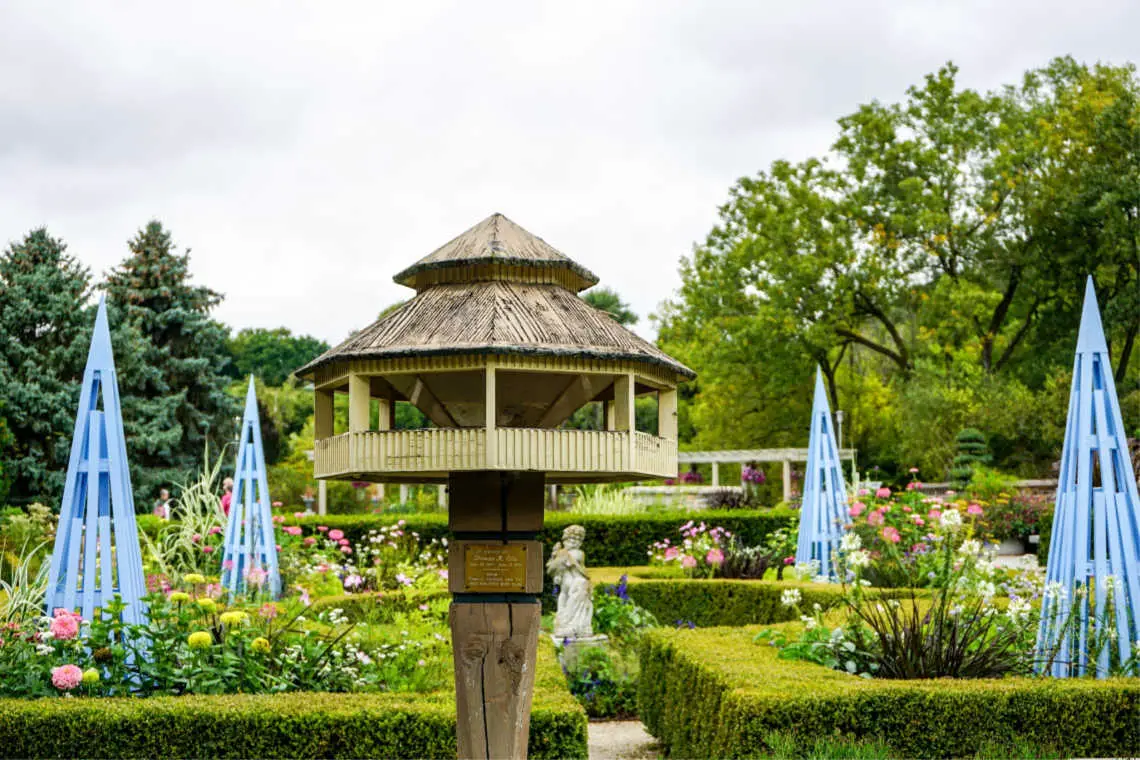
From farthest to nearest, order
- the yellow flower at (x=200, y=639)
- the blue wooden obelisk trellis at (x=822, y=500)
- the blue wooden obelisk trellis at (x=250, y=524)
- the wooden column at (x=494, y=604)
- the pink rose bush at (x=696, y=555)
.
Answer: the pink rose bush at (x=696, y=555), the blue wooden obelisk trellis at (x=822, y=500), the blue wooden obelisk trellis at (x=250, y=524), the yellow flower at (x=200, y=639), the wooden column at (x=494, y=604)

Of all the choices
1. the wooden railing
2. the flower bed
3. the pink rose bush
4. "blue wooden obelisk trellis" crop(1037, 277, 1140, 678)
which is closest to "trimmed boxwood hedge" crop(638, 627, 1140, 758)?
"blue wooden obelisk trellis" crop(1037, 277, 1140, 678)

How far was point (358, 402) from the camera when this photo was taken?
3.51 meters

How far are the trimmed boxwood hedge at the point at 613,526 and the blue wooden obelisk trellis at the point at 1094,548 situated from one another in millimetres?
10370

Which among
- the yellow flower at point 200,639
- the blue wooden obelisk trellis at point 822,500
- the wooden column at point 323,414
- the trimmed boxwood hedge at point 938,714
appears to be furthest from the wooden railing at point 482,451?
the blue wooden obelisk trellis at point 822,500

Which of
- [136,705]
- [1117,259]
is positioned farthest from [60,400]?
[1117,259]

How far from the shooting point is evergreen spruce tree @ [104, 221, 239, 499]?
84.6 ft

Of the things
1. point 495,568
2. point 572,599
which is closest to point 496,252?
point 495,568

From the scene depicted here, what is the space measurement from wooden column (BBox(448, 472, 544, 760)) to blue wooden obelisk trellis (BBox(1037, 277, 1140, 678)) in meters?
4.58

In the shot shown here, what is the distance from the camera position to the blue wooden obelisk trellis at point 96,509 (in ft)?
23.0

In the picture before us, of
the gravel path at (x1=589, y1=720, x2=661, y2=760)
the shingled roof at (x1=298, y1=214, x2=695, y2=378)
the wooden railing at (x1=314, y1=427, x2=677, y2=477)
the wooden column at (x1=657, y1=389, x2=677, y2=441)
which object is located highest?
the shingled roof at (x1=298, y1=214, x2=695, y2=378)

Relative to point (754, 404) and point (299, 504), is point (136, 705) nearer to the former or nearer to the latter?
point (299, 504)

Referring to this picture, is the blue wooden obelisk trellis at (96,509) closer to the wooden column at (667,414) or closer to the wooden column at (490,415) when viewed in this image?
the wooden column at (667,414)

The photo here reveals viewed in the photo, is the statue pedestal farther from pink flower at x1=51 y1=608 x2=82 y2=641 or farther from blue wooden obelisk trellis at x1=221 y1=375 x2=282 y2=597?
pink flower at x1=51 y1=608 x2=82 y2=641

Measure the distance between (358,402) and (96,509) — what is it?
4.25m
